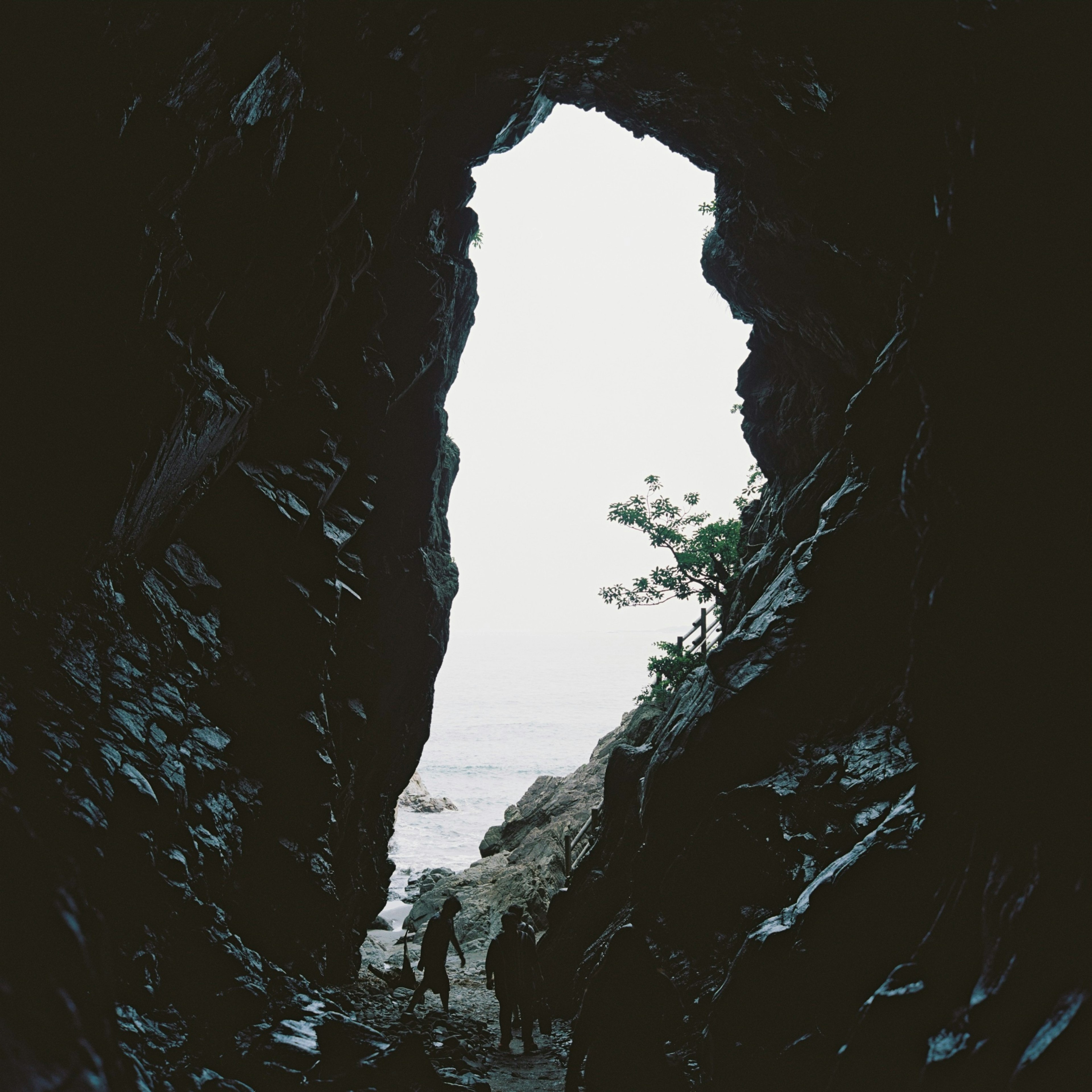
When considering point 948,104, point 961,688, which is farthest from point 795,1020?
point 948,104

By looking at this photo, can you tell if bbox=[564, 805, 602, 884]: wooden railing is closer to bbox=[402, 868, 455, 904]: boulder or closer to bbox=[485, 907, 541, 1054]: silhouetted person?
bbox=[402, 868, 455, 904]: boulder

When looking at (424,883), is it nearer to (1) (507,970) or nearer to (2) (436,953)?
(2) (436,953)

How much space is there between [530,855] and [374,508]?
16394 millimetres

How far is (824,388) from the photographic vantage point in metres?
13.7

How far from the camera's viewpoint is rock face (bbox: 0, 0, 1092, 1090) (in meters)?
3.90

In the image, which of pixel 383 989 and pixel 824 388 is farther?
pixel 824 388

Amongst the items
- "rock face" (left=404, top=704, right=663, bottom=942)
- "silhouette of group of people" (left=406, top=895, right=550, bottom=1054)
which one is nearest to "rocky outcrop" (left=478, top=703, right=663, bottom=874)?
"rock face" (left=404, top=704, right=663, bottom=942)

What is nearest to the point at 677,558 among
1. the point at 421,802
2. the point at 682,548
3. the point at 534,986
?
the point at 682,548

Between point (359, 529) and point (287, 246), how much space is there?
21.9 feet

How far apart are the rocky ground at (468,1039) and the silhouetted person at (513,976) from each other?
0.22m

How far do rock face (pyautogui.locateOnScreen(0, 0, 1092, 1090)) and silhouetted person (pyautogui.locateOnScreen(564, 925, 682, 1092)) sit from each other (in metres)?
0.42

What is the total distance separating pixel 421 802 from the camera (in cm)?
6531

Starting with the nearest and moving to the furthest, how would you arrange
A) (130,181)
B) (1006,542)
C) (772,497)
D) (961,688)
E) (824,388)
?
(1006,542) < (961,688) < (130,181) < (824,388) < (772,497)

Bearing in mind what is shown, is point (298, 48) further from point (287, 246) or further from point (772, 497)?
point (772, 497)
